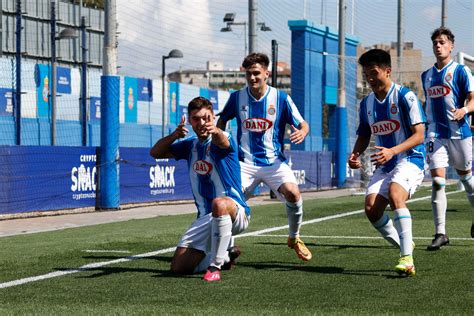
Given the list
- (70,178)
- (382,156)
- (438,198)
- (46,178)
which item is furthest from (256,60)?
(70,178)

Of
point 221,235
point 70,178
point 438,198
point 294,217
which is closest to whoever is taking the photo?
point 221,235

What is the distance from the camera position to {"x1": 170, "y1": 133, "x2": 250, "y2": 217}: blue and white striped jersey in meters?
8.56

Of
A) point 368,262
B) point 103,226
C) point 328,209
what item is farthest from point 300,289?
point 328,209

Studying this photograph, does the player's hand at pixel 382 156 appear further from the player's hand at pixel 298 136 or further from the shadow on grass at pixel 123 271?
→ the shadow on grass at pixel 123 271

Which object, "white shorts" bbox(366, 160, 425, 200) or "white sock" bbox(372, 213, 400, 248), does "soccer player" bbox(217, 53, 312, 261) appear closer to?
"white sock" bbox(372, 213, 400, 248)

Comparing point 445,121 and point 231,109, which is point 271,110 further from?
point 445,121

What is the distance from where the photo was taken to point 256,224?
14.7 meters

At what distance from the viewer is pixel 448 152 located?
11359 millimetres

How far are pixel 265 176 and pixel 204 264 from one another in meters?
1.36

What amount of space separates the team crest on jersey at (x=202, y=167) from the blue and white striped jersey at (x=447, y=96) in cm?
367

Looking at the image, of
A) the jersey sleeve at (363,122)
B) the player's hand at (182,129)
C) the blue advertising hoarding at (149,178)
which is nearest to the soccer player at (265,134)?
the jersey sleeve at (363,122)

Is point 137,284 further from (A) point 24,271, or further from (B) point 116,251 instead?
(B) point 116,251

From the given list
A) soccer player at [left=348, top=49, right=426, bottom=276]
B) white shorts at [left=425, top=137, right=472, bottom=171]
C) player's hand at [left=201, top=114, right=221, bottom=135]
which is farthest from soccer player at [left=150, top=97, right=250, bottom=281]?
white shorts at [left=425, top=137, right=472, bottom=171]

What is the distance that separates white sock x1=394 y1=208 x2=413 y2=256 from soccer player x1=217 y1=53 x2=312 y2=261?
1352 mm
